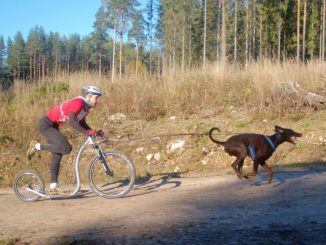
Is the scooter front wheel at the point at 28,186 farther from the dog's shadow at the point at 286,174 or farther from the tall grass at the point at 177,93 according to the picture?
the tall grass at the point at 177,93

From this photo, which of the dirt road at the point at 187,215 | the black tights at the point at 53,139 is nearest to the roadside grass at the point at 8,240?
the dirt road at the point at 187,215

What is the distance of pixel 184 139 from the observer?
11734 mm

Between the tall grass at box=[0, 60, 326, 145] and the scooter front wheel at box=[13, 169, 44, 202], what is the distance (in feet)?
15.6

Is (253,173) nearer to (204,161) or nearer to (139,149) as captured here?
(204,161)

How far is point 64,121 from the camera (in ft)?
24.8

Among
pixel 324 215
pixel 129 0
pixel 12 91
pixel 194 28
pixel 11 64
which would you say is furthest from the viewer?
pixel 11 64

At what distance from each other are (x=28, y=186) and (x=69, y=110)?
1.65m

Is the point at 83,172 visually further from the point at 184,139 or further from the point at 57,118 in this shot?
the point at 57,118

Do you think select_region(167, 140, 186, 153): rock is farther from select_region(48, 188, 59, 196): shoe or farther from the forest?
the forest

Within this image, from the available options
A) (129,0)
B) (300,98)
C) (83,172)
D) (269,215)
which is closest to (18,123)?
(83,172)

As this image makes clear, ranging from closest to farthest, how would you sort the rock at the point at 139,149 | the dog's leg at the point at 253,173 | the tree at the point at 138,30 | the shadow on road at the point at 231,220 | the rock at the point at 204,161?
the shadow on road at the point at 231,220 → the dog's leg at the point at 253,173 → the rock at the point at 204,161 → the rock at the point at 139,149 → the tree at the point at 138,30

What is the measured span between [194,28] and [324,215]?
59.8 m

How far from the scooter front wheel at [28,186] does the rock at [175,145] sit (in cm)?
426

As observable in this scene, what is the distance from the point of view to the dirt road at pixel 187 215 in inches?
192
